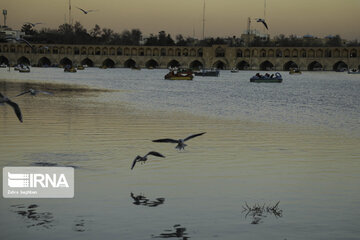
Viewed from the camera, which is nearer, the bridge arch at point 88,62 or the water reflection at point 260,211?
the water reflection at point 260,211

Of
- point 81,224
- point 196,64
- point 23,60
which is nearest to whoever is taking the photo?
point 81,224

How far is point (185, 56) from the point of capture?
352ft

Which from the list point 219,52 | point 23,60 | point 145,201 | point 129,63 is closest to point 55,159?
point 145,201

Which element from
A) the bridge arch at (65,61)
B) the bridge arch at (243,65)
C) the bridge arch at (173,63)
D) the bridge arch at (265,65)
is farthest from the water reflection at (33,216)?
the bridge arch at (65,61)

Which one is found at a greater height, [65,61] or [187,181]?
[65,61]

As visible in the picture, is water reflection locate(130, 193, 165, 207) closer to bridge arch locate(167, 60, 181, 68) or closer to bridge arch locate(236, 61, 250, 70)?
bridge arch locate(236, 61, 250, 70)

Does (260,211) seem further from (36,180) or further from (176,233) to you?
(36,180)

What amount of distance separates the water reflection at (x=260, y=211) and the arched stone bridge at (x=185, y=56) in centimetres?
9270

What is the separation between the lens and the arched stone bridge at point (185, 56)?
104 meters

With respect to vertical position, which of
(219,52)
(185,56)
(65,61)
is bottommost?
(65,61)

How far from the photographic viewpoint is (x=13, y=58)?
111 m

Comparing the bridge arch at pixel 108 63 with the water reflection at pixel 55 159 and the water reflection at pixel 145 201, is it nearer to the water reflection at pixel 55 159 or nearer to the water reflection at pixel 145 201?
the water reflection at pixel 55 159

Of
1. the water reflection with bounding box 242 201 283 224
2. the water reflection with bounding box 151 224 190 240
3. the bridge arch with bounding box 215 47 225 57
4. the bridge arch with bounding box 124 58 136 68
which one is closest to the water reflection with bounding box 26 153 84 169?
the water reflection with bounding box 242 201 283 224

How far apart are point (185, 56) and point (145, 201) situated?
3966 inches
